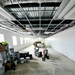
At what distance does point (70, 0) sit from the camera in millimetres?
1828

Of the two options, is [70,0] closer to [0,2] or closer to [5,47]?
[0,2]

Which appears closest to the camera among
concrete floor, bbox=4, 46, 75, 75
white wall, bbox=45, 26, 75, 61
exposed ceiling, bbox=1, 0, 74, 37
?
exposed ceiling, bbox=1, 0, 74, 37

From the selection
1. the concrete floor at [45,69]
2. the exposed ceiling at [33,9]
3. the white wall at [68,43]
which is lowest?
the concrete floor at [45,69]

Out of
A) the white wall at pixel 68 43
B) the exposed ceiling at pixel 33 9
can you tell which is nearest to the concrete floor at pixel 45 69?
the white wall at pixel 68 43

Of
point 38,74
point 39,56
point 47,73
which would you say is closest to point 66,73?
point 47,73

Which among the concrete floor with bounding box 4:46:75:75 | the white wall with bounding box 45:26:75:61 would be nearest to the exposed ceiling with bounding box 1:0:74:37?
the white wall with bounding box 45:26:75:61

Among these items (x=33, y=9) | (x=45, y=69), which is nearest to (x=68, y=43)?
(x=45, y=69)

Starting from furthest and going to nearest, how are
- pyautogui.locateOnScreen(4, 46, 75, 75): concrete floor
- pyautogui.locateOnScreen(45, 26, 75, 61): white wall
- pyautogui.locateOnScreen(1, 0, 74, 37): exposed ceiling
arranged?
pyautogui.locateOnScreen(45, 26, 75, 61): white wall < pyautogui.locateOnScreen(4, 46, 75, 75): concrete floor < pyautogui.locateOnScreen(1, 0, 74, 37): exposed ceiling

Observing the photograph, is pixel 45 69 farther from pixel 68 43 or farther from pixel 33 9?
pixel 68 43

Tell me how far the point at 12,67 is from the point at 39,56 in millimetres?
2748

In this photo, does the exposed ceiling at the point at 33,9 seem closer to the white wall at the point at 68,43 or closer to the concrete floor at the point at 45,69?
the white wall at the point at 68,43

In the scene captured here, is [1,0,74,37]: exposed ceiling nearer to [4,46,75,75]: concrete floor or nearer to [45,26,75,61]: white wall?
[45,26,75,61]: white wall

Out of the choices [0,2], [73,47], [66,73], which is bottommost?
[66,73]

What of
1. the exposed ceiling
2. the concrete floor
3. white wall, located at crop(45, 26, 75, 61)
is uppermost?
the exposed ceiling
